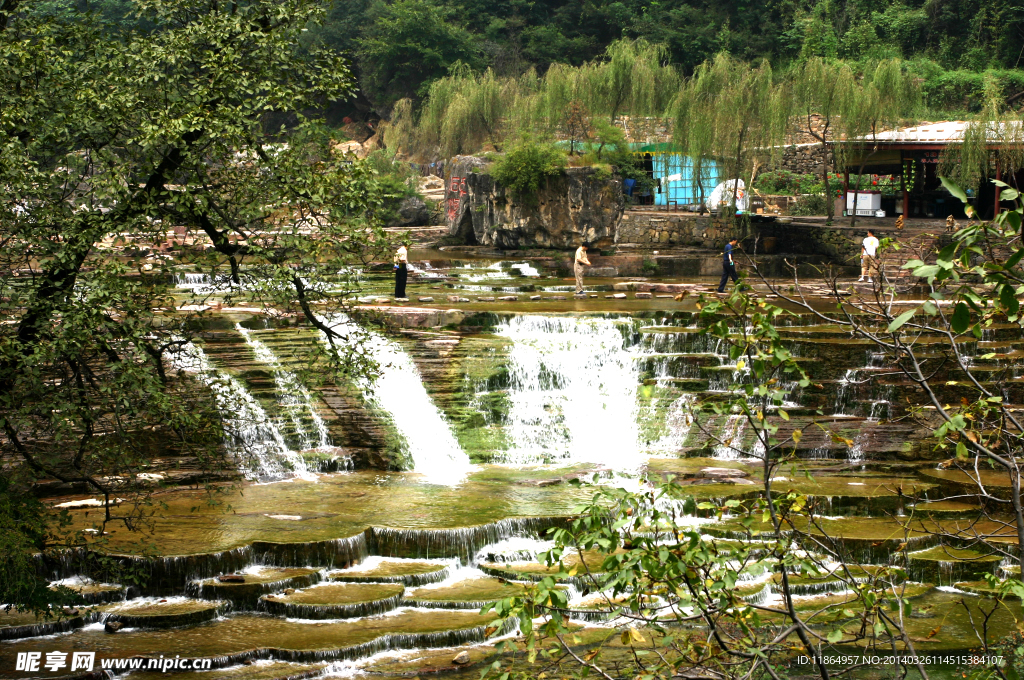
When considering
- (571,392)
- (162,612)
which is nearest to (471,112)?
(571,392)

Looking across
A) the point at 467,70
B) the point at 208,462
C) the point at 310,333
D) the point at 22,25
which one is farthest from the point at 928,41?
the point at 22,25

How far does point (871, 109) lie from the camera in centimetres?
2689

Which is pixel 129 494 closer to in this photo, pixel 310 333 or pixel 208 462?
pixel 208 462

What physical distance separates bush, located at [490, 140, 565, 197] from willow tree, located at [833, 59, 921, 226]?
25.4 feet

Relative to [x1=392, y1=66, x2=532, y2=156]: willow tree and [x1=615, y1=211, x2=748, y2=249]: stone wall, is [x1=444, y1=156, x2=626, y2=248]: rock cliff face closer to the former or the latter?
[x1=615, y1=211, x2=748, y2=249]: stone wall

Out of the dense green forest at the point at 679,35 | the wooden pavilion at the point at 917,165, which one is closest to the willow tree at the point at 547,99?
the dense green forest at the point at 679,35

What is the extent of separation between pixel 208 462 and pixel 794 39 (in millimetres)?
34611

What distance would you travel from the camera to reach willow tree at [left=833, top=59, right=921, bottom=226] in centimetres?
2697

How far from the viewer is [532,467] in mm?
14586

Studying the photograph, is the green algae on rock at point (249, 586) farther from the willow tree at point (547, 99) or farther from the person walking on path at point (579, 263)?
the willow tree at point (547, 99)

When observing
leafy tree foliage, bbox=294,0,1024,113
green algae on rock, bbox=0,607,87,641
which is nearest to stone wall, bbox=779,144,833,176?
leafy tree foliage, bbox=294,0,1024,113

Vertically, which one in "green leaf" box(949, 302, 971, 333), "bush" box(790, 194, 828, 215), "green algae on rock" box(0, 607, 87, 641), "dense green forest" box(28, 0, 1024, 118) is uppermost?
"dense green forest" box(28, 0, 1024, 118)

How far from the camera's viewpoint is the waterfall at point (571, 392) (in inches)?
607

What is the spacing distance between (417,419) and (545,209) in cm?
1387
